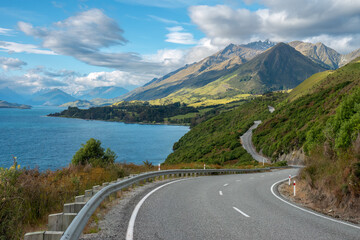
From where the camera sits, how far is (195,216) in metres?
8.24

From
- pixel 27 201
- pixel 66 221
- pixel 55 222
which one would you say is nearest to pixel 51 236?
pixel 55 222

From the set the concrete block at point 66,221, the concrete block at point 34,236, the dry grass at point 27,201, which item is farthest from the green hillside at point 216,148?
the concrete block at point 34,236

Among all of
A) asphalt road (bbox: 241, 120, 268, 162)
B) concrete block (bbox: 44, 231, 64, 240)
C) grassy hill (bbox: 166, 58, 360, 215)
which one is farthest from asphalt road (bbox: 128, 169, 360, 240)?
asphalt road (bbox: 241, 120, 268, 162)

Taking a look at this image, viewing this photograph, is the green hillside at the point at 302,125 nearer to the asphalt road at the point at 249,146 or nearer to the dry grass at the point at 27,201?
the asphalt road at the point at 249,146

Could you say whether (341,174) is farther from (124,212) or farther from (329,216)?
(124,212)

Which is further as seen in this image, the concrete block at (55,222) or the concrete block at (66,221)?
the concrete block at (66,221)

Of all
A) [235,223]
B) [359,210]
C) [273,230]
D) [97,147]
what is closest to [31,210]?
[235,223]

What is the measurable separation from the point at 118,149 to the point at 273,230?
102 m

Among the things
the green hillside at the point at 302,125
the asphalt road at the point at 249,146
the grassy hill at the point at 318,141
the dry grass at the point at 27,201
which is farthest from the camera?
the asphalt road at the point at 249,146

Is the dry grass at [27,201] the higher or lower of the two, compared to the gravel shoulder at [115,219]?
higher

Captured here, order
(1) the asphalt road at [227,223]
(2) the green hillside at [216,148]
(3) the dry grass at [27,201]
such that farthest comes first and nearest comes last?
(2) the green hillside at [216,148], (1) the asphalt road at [227,223], (3) the dry grass at [27,201]

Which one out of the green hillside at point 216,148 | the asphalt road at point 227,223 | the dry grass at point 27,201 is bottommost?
the green hillside at point 216,148

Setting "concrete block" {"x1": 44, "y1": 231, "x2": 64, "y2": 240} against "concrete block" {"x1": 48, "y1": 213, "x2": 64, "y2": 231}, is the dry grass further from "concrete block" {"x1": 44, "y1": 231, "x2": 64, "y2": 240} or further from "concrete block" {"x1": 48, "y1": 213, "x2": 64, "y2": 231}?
"concrete block" {"x1": 44, "y1": 231, "x2": 64, "y2": 240}

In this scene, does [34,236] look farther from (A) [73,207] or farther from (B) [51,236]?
(A) [73,207]
